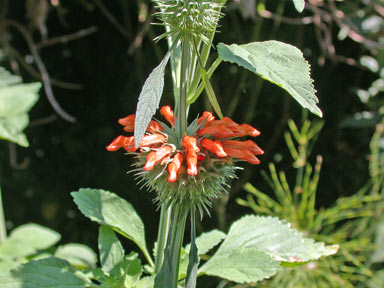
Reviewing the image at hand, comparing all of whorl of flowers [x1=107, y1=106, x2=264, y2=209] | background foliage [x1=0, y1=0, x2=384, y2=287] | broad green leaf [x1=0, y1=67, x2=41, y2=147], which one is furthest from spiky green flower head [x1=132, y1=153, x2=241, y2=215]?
background foliage [x1=0, y1=0, x2=384, y2=287]

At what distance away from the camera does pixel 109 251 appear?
0.64 m

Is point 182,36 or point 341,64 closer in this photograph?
point 182,36

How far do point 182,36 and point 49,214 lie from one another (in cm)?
134

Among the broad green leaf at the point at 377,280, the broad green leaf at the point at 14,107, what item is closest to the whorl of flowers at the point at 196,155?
the broad green leaf at the point at 14,107

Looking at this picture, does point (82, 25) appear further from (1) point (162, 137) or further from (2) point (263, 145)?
(1) point (162, 137)

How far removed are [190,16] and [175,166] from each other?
15cm

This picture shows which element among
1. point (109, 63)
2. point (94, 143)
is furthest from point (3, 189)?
point (109, 63)

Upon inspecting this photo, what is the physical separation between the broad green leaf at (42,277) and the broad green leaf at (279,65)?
33cm

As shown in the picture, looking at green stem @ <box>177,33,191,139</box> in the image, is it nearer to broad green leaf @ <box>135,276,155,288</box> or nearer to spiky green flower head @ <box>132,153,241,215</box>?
spiky green flower head @ <box>132,153,241,215</box>

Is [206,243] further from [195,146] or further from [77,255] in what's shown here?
[77,255]

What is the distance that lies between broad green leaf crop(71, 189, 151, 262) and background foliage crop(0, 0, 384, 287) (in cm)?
94

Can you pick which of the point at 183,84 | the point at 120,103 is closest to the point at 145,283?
the point at 183,84

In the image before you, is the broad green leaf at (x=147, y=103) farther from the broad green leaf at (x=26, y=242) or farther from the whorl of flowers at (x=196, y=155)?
the broad green leaf at (x=26, y=242)

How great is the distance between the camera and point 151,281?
0.60 metres
